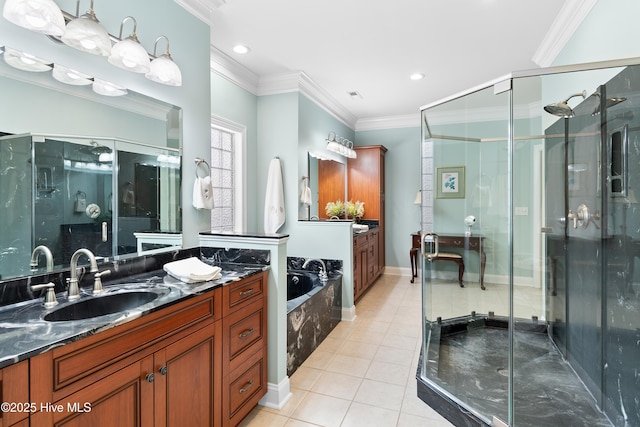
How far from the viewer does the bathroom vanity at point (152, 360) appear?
952 millimetres

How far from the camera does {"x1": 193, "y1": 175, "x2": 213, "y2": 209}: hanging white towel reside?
2.29 meters

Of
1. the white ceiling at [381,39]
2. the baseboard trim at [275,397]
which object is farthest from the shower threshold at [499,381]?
the white ceiling at [381,39]

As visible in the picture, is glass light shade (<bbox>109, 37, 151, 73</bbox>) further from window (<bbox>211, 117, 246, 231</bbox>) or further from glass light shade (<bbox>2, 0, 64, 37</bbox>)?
window (<bbox>211, 117, 246, 231</bbox>)

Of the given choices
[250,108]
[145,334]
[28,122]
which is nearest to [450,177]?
[250,108]

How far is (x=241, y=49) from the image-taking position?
313cm

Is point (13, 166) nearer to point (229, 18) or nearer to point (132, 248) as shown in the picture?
point (132, 248)

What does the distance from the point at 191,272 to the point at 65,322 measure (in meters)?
0.65

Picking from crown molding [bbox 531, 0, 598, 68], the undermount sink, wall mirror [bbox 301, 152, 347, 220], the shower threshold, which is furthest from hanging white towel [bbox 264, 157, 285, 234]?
crown molding [bbox 531, 0, 598, 68]

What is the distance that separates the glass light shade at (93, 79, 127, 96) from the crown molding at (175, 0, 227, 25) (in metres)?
0.83

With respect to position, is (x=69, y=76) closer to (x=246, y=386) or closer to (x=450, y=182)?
(x=246, y=386)

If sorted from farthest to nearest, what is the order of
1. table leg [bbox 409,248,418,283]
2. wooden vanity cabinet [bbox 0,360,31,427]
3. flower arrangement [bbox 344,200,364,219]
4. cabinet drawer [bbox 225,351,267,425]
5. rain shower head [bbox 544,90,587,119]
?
1. table leg [bbox 409,248,418,283]
2. flower arrangement [bbox 344,200,364,219]
3. rain shower head [bbox 544,90,587,119]
4. cabinet drawer [bbox 225,351,267,425]
5. wooden vanity cabinet [bbox 0,360,31,427]

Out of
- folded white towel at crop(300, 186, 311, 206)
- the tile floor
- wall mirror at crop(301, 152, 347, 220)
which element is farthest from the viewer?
wall mirror at crop(301, 152, 347, 220)

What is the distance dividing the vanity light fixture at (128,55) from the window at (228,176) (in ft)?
5.40

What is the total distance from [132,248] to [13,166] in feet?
2.27
